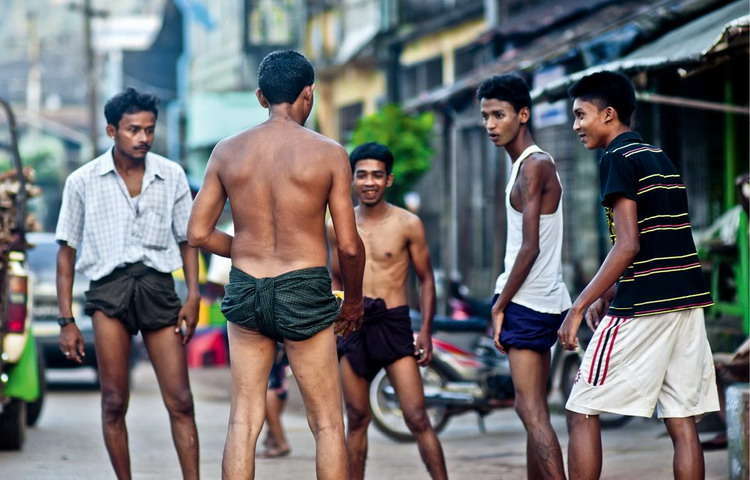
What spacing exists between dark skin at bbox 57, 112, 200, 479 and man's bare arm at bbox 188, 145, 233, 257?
4.10 feet

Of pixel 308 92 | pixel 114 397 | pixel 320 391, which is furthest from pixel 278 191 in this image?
pixel 114 397

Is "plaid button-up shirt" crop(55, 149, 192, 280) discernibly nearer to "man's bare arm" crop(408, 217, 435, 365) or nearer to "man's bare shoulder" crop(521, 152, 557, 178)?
"man's bare arm" crop(408, 217, 435, 365)

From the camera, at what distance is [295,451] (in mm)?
10672

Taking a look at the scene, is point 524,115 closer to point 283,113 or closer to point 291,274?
point 283,113

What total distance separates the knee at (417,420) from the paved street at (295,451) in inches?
60.8

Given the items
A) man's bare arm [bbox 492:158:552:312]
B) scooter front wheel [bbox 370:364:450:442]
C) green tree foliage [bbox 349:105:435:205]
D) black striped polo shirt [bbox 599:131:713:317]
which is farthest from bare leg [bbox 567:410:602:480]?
green tree foliage [bbox 349:105:435:205]

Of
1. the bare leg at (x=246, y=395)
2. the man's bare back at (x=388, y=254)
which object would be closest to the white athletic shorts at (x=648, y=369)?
the bare leg at (x=246, y=395)

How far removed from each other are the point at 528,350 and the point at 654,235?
1.06 meters

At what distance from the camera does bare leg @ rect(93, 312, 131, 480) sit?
289 inches

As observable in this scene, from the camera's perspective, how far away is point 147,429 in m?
12.2

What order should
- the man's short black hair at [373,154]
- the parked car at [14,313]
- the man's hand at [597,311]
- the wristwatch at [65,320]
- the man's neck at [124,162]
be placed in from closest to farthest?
the man's hand at [597,311] → the wristwatch at [65,320] → the man's neck at [124,162] → the man's short black hair at [373,154] → the parked car at [14,313]

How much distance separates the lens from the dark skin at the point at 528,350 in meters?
6.91

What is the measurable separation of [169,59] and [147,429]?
Answer: 47299mm

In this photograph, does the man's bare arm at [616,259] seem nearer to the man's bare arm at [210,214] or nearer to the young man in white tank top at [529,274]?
the young man in white tank top at [529,274]
